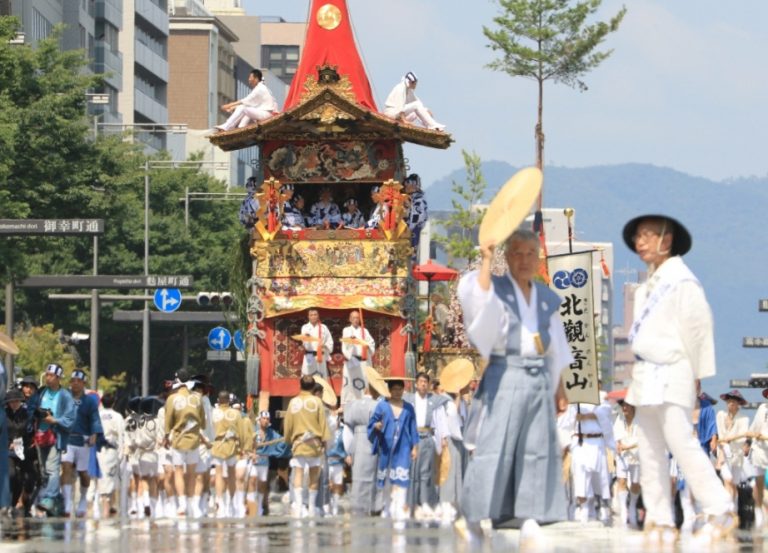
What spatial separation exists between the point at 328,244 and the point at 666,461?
1933 centimetres

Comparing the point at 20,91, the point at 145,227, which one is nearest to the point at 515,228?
the point at 20,91

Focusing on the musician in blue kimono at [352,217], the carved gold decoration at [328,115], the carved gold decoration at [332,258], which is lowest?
the carved gold decoration at [332,258]

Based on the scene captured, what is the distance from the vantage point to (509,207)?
537 inches

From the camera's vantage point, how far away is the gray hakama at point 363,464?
26.4 meters

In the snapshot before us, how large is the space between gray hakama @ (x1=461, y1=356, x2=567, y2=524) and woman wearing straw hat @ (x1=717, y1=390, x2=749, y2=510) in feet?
44.0

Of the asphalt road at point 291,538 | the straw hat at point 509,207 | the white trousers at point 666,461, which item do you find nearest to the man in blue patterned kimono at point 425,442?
the asphalt road at point 291,538

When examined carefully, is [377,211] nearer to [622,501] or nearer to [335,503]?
[335,503]

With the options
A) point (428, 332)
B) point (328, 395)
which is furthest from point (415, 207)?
point (328, 395)

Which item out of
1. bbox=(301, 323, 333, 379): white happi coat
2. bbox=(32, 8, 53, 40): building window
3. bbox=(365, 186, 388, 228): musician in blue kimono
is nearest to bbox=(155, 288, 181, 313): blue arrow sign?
bbox=(32, 8, 53, 40): building window

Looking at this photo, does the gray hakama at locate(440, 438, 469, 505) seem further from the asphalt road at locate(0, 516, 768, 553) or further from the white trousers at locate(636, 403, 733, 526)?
the white trousers at locate(636, 403, 733, 526)

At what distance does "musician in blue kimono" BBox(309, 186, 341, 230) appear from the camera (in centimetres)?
3406

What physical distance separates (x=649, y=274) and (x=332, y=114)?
18377mm

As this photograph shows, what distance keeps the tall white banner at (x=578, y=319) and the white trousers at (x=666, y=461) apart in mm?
9213

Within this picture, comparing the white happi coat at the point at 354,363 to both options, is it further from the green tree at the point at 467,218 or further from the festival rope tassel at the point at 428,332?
the green tree at the point at 467,218
